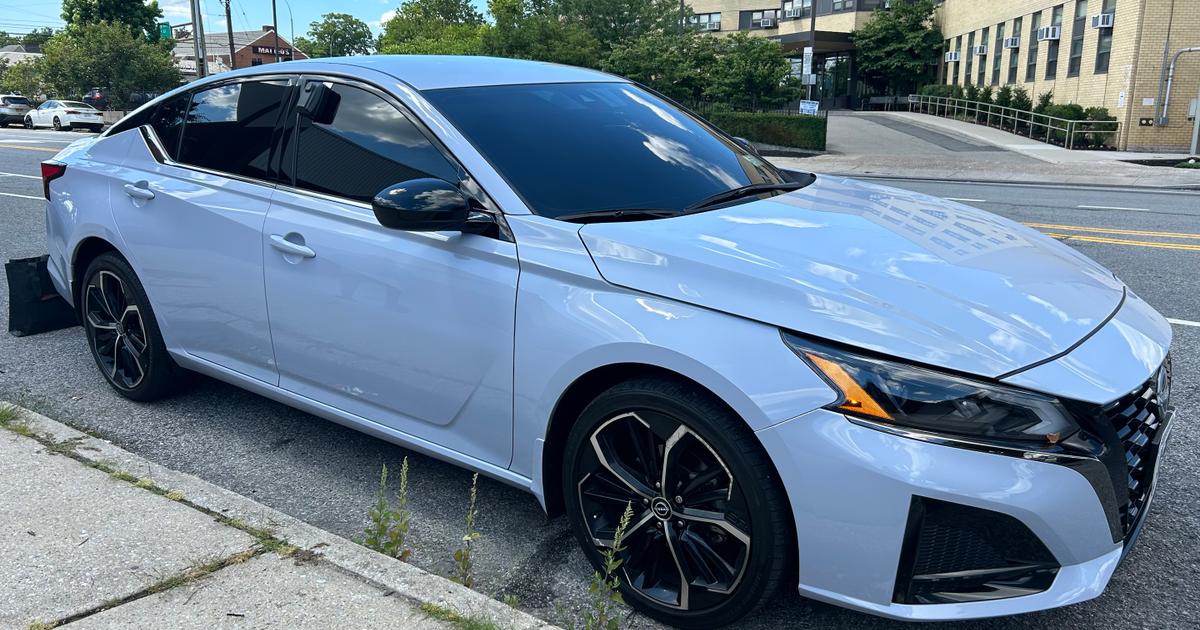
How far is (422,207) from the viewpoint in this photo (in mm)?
2932

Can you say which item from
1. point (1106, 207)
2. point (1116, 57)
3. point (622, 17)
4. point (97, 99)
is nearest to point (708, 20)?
point (622, 17)

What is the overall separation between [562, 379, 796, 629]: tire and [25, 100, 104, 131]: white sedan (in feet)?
146

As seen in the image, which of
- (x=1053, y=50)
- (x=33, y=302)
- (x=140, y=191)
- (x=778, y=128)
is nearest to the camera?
(x=140, y=191)

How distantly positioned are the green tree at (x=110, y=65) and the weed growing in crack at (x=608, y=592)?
53.8 meters

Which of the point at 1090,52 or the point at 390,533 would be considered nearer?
the point at 390,533

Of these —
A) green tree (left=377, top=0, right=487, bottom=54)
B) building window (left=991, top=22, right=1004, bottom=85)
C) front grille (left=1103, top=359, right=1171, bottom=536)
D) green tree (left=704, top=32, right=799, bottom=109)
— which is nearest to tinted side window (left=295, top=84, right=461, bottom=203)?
front grille (left=1103, top=359, right=1171, bottom=536)

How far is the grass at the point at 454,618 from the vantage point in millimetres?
2436

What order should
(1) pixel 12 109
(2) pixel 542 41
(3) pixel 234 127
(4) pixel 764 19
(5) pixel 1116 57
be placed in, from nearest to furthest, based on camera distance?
1. (3) pixel 234 127
2. (5) pixel 1116 57
3. (2) pixel 542 41
4. (1) pixel 12 109
5. (4) pixel 764 19

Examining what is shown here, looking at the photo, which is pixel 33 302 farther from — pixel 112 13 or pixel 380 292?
pixel 112 13

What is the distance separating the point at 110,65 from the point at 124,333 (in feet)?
174

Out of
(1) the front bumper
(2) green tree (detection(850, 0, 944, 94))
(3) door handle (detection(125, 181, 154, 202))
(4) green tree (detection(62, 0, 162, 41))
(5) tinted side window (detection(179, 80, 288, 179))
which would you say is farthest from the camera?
(4) green tree (detection(62, 0, 162, 41))

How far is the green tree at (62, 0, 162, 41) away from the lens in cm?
6831

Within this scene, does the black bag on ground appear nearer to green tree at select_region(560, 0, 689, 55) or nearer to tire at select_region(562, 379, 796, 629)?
tire at select_region(562, 379, 796, 629)

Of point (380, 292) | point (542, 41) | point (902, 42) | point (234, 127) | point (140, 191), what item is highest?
point (902, 42)
